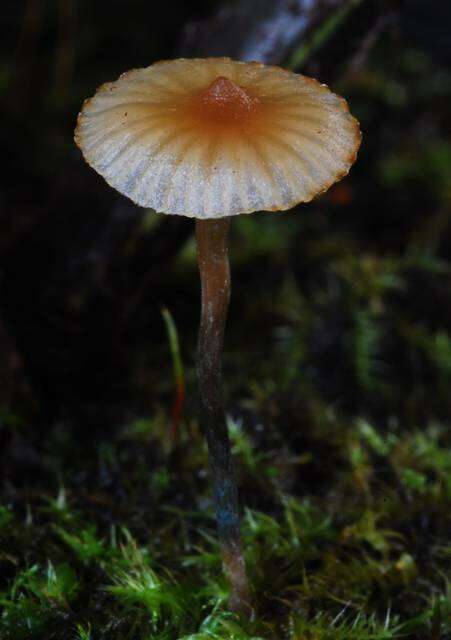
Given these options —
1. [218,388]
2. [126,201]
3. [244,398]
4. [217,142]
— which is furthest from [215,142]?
[244,398]

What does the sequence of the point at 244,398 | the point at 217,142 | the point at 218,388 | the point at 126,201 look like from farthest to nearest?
the point at 244,398
the point at 126,201
the point at 218,388
the point at 217,142

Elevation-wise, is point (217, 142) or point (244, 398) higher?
point (217, 142)

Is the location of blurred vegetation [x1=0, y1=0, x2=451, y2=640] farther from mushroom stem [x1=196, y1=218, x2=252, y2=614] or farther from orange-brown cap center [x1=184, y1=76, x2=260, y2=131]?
orange-brown cap center [x1=184, y1=76, x2=260, y2=131]

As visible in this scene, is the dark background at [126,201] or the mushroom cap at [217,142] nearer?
the mushroom cap at [217,142]

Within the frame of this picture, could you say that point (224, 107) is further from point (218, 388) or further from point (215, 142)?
point (218, 388)

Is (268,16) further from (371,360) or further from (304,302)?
(371,360)

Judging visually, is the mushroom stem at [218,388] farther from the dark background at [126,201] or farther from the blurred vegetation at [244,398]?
the dark background at [126,201]

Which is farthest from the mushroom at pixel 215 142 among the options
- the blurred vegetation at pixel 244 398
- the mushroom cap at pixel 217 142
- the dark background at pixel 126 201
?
the dark background at pixel 126 201
